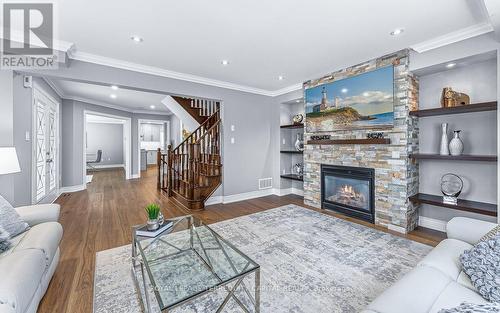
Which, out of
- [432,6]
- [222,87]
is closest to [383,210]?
[432,6]

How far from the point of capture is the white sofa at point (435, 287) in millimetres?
986

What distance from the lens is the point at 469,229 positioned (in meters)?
1.62

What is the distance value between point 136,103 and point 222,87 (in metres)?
3.68

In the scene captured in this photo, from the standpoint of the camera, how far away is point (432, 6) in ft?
6.91

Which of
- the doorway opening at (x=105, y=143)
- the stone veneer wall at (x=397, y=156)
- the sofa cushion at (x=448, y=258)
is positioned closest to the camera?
the sofa cushion at (x=448, y=258)

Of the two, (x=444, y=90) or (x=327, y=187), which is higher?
(x=444, y=90)

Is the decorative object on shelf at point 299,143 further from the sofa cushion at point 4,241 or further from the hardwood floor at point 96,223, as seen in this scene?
the sofa cushion at point 4,241

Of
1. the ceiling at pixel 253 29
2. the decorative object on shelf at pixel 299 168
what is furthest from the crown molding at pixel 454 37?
the decorative object on shelf at pixel 299 168

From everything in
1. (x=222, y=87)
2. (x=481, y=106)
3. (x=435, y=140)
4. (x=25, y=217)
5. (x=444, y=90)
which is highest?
(x=222, y=87)

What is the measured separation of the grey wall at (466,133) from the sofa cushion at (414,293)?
2.40m

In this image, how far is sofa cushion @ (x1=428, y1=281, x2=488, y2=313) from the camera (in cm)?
104

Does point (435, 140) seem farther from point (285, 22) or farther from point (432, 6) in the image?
point (285, 22)

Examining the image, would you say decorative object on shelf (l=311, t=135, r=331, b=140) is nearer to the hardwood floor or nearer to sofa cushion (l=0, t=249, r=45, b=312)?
the hardwood floor

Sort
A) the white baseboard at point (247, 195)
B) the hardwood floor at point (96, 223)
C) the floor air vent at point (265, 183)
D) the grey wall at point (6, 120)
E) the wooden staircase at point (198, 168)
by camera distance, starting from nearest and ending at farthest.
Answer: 1. the hardwood floor at point (96, 223)
2. the grey wall at point (6, 120)
3. the wooden staircase at point (198, 168)
4. the white baseboard at point (247, 195)
5. the floor air vent at point (265, 183)
